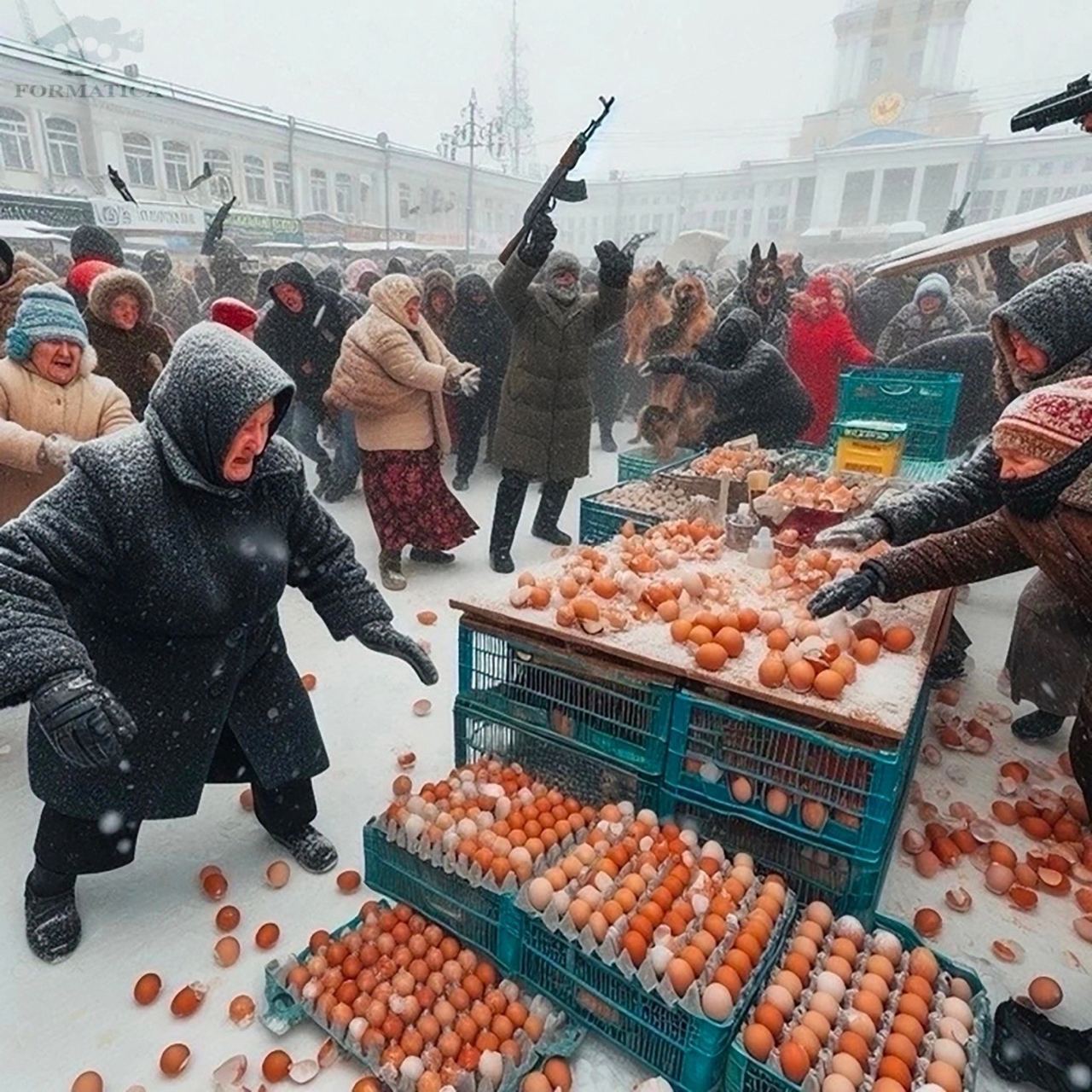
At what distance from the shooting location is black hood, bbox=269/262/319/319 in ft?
16.5

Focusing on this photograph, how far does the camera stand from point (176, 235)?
51.3ft

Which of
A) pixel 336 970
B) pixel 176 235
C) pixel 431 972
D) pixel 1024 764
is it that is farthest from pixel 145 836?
pixel 176 235

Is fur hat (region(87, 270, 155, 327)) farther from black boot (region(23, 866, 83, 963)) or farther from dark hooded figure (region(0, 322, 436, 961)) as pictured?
black boot (region(23, 866, 83, 963))

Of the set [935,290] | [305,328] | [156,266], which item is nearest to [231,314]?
[305,328]

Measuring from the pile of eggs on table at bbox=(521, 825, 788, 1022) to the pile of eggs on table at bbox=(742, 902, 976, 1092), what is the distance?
0.09 meters

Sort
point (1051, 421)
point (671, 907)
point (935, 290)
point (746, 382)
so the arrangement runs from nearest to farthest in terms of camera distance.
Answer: point (1051, 421) < point (671, 907) < point (746, 382) < point (935, 290)

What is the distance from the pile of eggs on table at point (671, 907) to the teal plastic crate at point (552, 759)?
0.54ft

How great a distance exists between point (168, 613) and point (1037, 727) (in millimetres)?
3582

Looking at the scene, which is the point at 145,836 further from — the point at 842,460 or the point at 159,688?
the point at 842,460

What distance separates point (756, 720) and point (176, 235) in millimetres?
17895

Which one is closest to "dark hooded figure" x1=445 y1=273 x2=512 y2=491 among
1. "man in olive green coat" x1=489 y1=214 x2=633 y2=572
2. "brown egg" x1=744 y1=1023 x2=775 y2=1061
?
"man in olive green coat" x1=489 y1=214 x2=633 y2=572

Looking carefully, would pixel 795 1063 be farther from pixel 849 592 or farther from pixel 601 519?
pixel 601 519

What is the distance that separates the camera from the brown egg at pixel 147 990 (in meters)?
1.89

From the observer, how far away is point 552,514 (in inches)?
213
